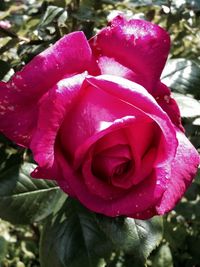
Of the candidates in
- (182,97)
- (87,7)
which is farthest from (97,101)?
(87,7)

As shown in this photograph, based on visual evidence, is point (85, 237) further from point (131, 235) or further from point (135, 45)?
point (135, 45)

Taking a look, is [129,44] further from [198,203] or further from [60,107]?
[198,203]

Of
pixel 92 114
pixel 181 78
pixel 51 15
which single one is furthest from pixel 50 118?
pixel 51 15

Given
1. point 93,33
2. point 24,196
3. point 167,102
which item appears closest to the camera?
point 167,102

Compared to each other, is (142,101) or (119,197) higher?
(142,101)

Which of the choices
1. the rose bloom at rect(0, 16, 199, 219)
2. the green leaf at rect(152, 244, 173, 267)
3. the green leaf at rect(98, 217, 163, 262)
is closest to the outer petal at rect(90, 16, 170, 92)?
the rose bloom at rect(0, 16, 199, 219)

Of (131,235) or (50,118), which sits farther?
(131,235)

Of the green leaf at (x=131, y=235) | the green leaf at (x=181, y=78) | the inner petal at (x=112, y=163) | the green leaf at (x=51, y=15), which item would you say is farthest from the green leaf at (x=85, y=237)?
the green leaf at (x=51, y=15)

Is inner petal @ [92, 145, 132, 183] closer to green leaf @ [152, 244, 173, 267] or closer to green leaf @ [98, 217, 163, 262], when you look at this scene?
green leaf @ [98, 217, 163, 262]
